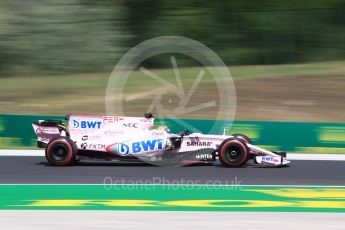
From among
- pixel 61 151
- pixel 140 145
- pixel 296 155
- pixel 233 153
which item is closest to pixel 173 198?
pixel 140 145

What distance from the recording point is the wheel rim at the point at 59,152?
504 inches

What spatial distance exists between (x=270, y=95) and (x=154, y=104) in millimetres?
4015

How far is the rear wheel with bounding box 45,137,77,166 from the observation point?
1271 cm

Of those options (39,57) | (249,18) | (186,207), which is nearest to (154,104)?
(39,57)

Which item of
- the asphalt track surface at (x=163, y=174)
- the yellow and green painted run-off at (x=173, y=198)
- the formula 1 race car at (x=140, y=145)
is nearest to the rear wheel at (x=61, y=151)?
the formula 1 race car at (x=140, y=145)

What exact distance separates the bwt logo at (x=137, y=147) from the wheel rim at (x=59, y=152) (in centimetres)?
82

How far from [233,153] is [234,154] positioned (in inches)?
1.0

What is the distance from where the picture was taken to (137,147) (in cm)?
1264

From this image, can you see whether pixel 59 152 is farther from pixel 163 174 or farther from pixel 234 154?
pixel 234 154

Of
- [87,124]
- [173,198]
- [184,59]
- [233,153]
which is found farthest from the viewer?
[184,59]

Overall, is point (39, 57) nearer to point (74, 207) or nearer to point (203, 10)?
point (203, 10)

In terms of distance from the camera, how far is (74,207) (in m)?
9.07

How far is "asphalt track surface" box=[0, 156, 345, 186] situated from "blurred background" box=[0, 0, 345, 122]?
10296mm
